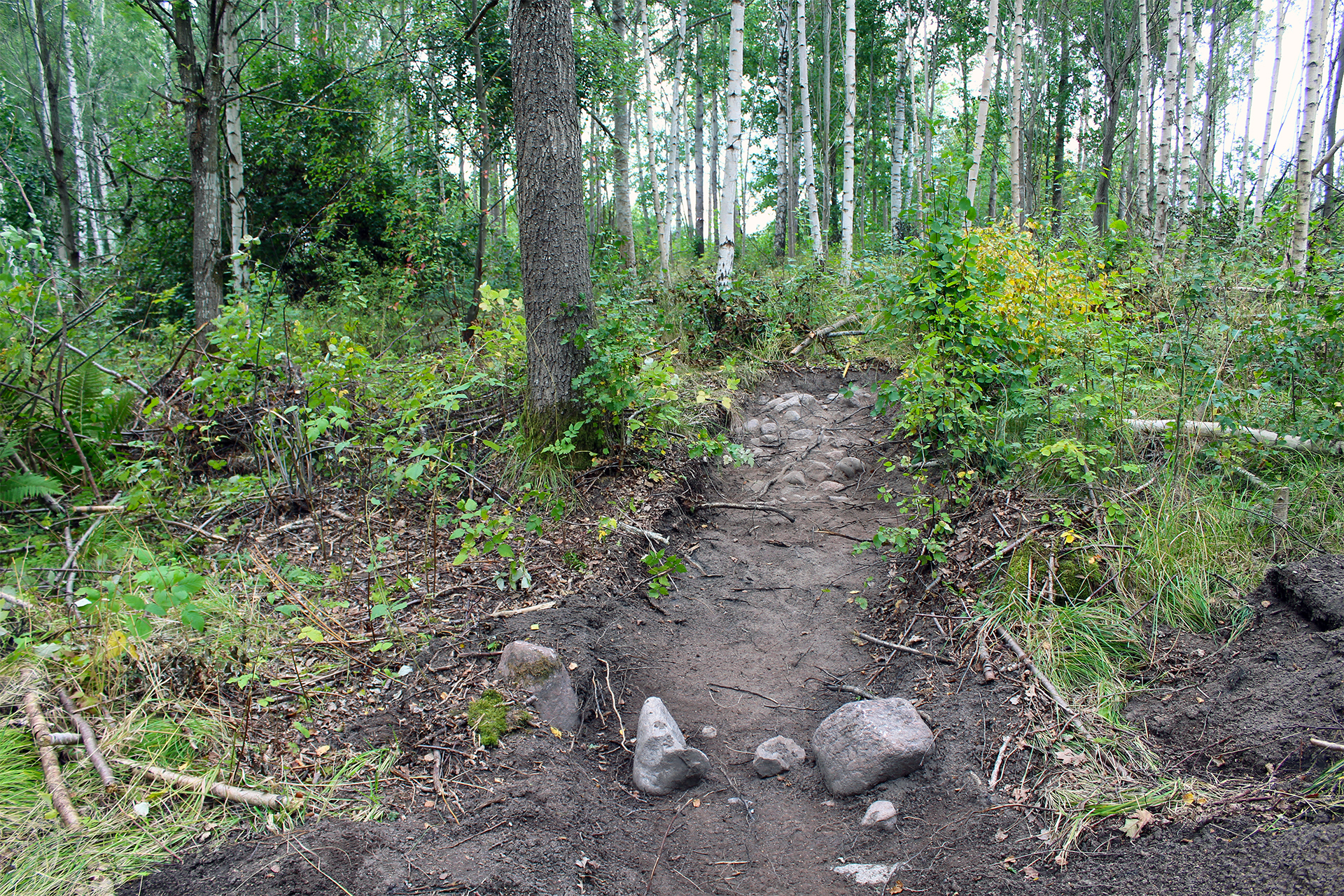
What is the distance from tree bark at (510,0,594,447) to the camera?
183 inches

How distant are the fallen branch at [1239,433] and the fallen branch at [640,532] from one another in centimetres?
299

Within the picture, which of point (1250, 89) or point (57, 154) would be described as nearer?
point (57, 154)

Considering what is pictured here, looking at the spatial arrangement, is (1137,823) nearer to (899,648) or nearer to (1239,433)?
(899,648)

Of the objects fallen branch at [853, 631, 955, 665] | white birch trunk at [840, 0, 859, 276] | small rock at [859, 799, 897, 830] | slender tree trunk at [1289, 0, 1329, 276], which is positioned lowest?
small rock at [859, 799, 897, 830]

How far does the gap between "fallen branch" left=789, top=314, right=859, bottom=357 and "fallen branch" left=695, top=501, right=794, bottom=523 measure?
11.0ft

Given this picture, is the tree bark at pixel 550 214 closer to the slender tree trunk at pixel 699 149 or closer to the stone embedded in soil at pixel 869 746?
the stone embedded in soil at pixel 869 746

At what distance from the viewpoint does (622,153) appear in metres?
12.5

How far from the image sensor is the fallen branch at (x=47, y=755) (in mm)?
2236

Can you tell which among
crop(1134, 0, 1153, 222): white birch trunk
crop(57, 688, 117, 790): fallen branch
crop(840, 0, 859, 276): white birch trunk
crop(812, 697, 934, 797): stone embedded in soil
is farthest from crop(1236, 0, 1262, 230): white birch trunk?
crop(57, 688, 117, 790): fallen branch

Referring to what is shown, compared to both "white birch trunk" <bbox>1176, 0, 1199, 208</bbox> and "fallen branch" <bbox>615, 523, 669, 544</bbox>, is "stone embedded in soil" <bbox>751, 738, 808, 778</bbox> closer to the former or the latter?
"fallen branch" <bbox>615, 523, 669, 544</bbox>

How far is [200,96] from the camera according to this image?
686cm

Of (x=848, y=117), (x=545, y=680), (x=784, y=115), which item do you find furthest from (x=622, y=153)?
(x=545, y=680)

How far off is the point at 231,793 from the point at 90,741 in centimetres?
61

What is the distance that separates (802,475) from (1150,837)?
3999 millimetres
